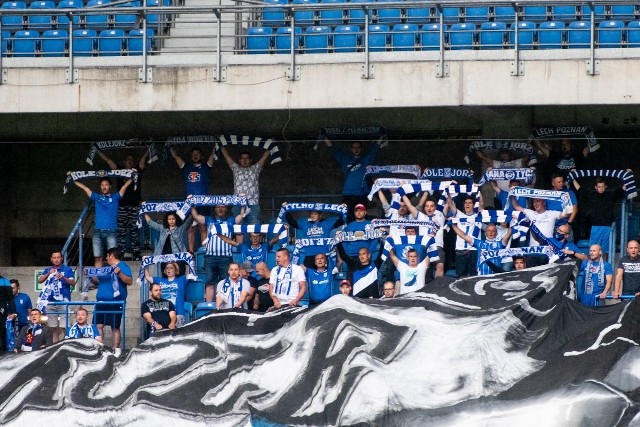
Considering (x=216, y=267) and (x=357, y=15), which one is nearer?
(x=216, y=267)

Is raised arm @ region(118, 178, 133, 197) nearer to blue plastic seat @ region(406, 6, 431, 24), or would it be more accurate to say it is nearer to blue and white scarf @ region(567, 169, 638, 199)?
blue plastic seat @ region(406, 6, 431, 24)

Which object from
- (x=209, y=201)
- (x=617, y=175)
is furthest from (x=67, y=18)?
(x=617, y=175)

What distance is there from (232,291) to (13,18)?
6758 millimetres

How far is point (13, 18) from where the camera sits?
957 inches

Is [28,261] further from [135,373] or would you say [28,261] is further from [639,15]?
[639,15]

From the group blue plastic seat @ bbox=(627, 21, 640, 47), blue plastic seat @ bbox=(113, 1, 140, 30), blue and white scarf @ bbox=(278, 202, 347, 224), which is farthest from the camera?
blue plastic seat @ bbox=(113, 1, 140, 30)

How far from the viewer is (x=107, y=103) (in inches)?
873

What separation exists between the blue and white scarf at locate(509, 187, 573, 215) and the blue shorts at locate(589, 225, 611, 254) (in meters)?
0.51

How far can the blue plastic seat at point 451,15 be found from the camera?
74.7 feet

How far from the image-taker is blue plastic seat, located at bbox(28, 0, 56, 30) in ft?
78.2

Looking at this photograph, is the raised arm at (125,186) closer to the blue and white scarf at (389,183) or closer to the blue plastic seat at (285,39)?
the blue plastic seat at (285,39)

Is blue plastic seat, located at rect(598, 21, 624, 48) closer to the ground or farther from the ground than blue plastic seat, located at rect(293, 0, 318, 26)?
closer to the ground

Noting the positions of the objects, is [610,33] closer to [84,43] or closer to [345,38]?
[345,38]

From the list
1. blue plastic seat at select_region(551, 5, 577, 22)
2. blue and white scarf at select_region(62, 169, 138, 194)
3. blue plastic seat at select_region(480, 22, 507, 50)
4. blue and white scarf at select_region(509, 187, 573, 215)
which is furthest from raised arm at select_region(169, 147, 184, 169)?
blue plastic seat at select_region(551, 5, 577, 22)
